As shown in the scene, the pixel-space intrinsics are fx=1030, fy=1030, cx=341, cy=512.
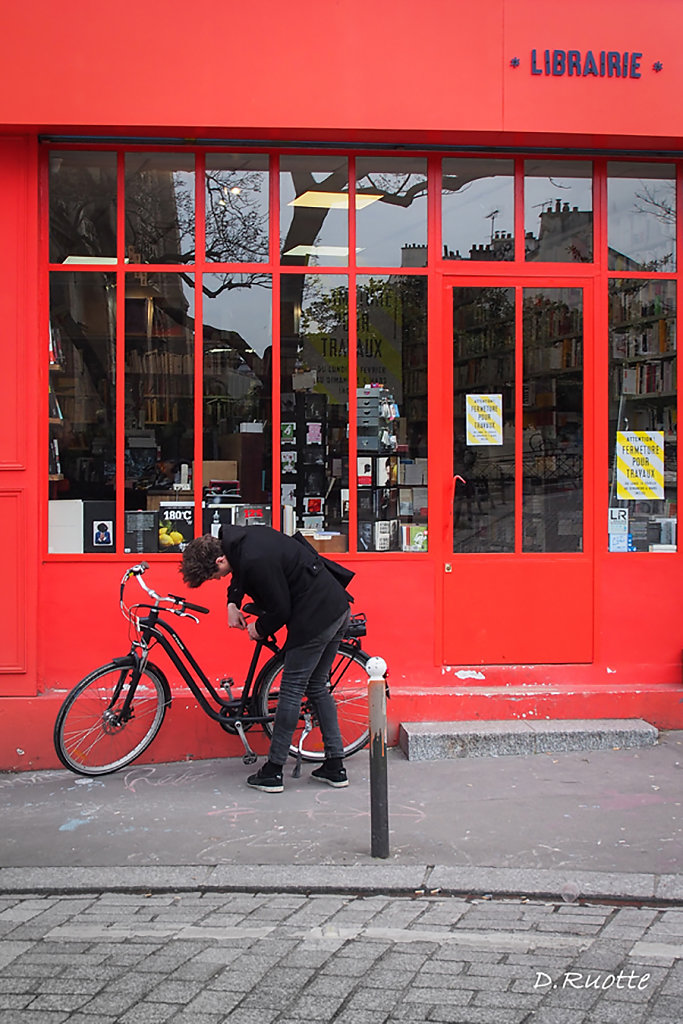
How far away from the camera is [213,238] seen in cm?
750

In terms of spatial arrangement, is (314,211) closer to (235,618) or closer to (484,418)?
(484,418)

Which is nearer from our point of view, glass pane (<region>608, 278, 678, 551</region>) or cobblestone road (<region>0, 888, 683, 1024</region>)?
cobblestone road (<region>0, 888, 683, 1024</region>)

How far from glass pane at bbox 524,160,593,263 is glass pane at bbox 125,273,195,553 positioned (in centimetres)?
257

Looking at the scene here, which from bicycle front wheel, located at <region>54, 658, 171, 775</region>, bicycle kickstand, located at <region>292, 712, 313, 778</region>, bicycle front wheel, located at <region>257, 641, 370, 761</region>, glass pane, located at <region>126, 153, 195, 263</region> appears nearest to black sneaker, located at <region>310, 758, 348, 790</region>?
bicycle kickstand, located at <region>292, 712, 313, 778</region>

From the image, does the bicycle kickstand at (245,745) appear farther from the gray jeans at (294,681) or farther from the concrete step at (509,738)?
the concrete step at (509,738)

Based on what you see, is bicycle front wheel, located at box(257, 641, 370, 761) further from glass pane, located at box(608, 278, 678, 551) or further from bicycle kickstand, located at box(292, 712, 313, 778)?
glass pane, located at box(608, 278, 678, 551)

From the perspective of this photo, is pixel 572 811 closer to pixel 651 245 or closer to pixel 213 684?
pixel 213 684

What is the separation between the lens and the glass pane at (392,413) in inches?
298

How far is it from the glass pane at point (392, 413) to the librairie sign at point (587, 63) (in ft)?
5.57

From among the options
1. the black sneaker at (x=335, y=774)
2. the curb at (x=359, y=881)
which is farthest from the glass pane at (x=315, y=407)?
the curb at (x=359, y=881)

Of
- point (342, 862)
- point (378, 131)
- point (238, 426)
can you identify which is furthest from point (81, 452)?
point (342, 862)

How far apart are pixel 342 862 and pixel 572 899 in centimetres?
114

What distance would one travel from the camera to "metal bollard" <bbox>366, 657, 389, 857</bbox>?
5105 mm

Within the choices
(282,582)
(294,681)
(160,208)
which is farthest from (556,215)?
(294,681)
